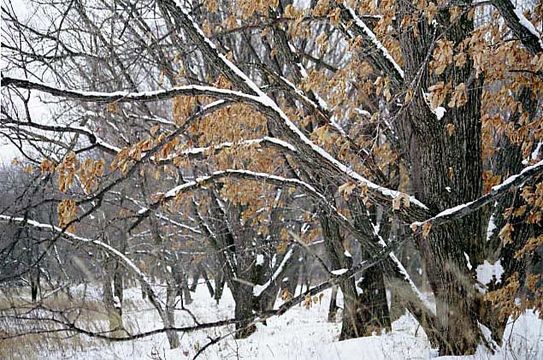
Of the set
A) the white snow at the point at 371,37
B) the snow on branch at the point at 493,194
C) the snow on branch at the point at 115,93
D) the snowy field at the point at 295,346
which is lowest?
the snowy field at the point at 295,346

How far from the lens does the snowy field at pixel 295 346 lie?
5.22 meters

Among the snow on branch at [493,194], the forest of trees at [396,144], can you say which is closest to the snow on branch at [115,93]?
the forest of trees at [396,144]

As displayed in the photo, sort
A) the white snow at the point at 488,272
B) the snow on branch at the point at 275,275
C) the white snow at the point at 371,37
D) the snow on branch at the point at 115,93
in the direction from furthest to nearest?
the snow on branch at the point at 275,275 → the white snow at the point at 488,272 → the white snow at the point at 371,37 → the snow on branch at the point at 115,93

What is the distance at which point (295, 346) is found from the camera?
7.23 metres

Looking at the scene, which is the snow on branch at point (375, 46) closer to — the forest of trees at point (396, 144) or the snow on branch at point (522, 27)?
the forest of trees at point (396, 144)

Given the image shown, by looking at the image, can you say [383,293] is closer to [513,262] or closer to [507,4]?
[513,262]

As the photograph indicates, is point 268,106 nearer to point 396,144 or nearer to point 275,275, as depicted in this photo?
point 396,144

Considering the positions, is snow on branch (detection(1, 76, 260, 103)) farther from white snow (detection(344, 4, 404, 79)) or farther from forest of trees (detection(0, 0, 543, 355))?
white snow (detection(344, 4, 404, 79))

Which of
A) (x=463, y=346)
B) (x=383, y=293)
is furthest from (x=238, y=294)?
(x=463, y=346)

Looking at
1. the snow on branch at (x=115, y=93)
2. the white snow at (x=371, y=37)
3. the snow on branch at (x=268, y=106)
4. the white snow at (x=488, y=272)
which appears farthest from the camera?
the white snow at (x=488, y=272)

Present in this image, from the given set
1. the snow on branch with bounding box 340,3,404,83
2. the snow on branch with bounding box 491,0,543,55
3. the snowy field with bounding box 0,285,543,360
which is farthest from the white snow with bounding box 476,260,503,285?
the snow on branch with bounding box 491,0,543,55

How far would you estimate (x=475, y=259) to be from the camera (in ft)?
16.8

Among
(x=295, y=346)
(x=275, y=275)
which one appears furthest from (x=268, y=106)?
(x=275, y=275)

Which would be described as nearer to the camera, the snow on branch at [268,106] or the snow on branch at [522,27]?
the snow on branch at [522,27]
